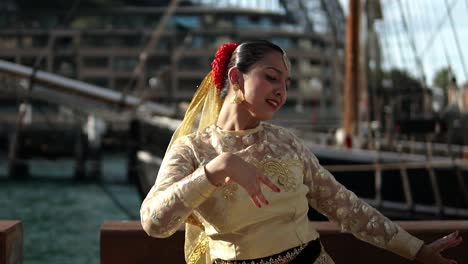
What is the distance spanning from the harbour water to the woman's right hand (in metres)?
11.7

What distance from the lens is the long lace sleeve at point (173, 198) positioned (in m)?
2.62

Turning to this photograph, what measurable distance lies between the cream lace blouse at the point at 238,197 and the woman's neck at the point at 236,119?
25mm

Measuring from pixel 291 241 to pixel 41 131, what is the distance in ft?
111

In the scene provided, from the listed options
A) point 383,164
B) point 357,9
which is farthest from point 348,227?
point 357,9

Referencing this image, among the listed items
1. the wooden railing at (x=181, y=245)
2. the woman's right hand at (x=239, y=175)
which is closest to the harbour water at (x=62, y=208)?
the wooden railing at (x=181, y=245)

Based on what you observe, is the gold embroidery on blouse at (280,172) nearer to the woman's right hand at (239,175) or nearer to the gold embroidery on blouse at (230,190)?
the gold embroidery on blouse at (230,190)

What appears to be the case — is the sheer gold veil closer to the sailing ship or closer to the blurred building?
the sailing ship

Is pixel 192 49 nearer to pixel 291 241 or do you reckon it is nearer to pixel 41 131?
pixel 41 131

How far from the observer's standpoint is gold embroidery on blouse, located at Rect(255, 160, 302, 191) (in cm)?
287

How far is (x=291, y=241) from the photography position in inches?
114

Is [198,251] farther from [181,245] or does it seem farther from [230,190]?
[181,245]

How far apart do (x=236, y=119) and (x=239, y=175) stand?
0.46 m

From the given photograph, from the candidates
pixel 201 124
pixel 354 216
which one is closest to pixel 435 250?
pixel 354 216

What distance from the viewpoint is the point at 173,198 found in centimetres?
264
